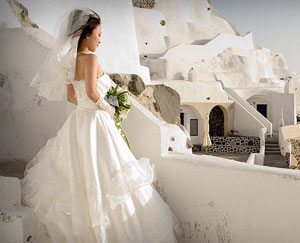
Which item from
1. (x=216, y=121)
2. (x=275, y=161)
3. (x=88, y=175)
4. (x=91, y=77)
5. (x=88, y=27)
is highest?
(x=88, y=27)

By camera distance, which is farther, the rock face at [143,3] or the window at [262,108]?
the rock face at [143,3]

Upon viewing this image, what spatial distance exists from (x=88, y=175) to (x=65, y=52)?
41.2 inches

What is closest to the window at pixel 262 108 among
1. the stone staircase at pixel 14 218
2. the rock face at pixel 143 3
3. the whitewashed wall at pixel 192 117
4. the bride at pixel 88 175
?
the whitewashed wall at pixel 192 117

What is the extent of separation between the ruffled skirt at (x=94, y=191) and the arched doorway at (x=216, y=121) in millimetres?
19500

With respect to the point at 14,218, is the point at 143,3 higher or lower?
higher

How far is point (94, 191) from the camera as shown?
82.6 inches

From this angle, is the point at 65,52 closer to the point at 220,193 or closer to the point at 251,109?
the point at 220,193

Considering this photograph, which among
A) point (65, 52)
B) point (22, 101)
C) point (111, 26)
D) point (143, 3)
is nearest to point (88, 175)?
point (65, 52)

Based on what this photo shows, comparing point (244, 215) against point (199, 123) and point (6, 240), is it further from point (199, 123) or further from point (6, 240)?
point (199, 123)

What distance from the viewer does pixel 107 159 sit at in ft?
7.27

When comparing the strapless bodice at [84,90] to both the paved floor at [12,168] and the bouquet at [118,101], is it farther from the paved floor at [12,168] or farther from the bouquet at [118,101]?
the paved floor at [12,168]

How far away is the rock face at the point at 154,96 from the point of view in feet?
14.5

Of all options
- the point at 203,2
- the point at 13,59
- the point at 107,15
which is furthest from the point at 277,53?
the point at 13,59

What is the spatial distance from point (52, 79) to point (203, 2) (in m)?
40.6
